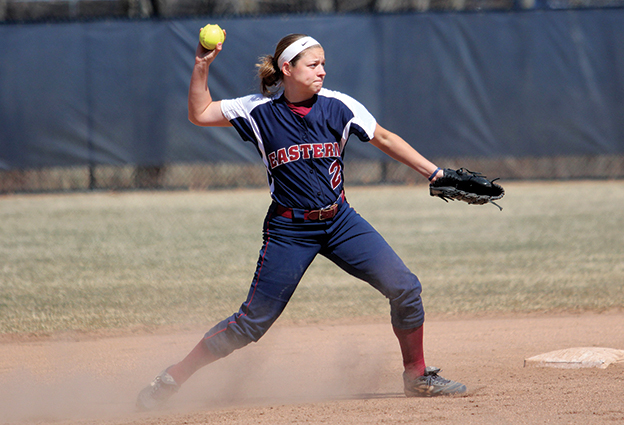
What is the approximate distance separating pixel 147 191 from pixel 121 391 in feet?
27.4

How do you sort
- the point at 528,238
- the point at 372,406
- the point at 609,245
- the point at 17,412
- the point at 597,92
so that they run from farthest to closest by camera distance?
1. the point at 597,92
2. the point at 528,238
3. the point at 609,245
4. the point at 17,412
5. the point at 372,406

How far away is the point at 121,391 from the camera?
3.62 m

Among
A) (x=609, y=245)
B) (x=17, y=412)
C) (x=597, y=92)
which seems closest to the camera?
(x=17, y=412)

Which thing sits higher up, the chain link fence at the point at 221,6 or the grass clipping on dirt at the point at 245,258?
the chain link fence at the point at 221,6

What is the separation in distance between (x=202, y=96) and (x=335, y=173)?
2.21 ft

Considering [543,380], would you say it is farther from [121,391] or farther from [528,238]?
[528,238]

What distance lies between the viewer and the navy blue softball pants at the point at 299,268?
3086 mm

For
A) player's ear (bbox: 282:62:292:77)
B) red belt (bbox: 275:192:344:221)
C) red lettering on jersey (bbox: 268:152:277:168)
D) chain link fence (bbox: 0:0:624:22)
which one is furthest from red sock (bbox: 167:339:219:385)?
chain link fence (bbox: 0:0:624:22)

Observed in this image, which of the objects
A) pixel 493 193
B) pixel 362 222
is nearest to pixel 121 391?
pixel 362 222

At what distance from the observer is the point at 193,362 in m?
3.21

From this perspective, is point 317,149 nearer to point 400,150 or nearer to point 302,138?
point 302,138

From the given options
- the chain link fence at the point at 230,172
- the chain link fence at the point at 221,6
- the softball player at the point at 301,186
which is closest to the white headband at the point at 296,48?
the softball player at the point at 301,186

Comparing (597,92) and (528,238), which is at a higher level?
(597,92)

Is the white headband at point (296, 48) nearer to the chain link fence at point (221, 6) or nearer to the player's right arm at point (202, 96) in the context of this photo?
the player's right arm at point (202, 96)
